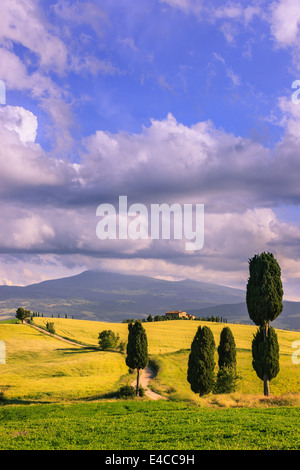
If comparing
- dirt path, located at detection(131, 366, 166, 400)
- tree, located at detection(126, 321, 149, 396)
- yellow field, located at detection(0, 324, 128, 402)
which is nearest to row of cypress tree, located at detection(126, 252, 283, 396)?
dirt path, located at detection(131, 366, 166, 400)

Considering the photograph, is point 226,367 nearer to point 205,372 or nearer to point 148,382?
point 205,372

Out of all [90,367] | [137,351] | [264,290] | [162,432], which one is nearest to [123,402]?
[162,432]

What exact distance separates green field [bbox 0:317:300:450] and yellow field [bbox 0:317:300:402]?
0.64ft

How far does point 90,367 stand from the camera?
7925 cm

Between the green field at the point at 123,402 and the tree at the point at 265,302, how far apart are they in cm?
414

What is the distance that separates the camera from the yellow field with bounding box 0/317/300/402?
58125mm

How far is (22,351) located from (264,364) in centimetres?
7007

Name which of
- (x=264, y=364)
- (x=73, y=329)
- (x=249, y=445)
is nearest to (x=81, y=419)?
(x=249, y=445)

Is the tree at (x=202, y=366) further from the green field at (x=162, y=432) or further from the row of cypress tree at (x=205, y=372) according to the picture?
the green field at (x=162, y=432)

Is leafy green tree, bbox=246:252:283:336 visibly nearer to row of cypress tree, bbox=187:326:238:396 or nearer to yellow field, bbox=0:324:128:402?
row of cypress tree, bbox=187:326:238:396

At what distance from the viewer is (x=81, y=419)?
92.6ft

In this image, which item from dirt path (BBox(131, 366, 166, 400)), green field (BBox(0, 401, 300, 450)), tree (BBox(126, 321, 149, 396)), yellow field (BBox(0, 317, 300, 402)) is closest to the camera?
green field (BBox(0, 401, 300, 450))

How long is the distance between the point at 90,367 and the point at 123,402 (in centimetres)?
4293
